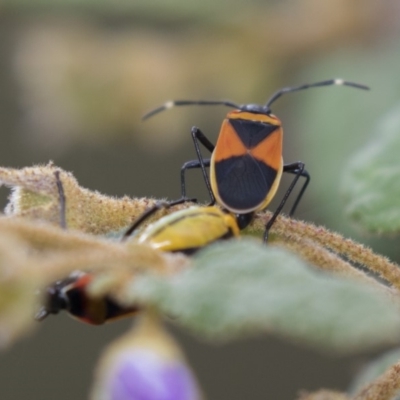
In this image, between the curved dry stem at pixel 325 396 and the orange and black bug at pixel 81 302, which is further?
the curved dry stem at pixel 325 396

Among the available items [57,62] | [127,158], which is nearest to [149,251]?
[57,62]

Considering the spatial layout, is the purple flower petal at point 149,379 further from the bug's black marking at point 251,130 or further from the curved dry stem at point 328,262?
the bug's black marking at point 251,130

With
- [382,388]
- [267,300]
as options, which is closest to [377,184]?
[382,388]

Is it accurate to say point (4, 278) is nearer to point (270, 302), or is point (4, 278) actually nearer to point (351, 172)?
point (270, 302)

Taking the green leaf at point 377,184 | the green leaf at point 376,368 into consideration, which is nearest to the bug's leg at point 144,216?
the green leaf at point 377,184

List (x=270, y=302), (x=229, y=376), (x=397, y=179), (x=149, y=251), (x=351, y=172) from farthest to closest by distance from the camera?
1. (x=229, y=376)
2. (x=351, y=172)
3. (x=397, y=179)
4. (x=149, y=251)
5. (x=270, y=302)

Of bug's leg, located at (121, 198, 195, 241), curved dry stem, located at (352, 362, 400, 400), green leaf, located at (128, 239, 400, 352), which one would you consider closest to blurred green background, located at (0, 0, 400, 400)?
bug's leg, located at (121, 198, 195, 241)
